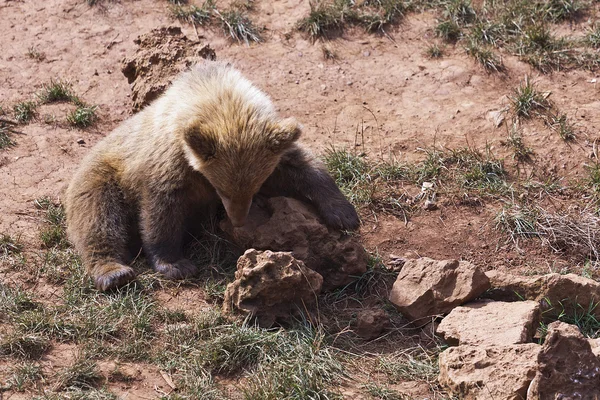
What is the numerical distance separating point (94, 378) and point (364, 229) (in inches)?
112

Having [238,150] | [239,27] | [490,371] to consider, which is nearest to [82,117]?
[239,27]

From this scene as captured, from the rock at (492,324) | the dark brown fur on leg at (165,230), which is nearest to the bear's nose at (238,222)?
the dark brown fur on leg at (165,230)

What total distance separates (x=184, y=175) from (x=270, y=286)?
4.50ft

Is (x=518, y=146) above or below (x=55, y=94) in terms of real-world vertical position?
below

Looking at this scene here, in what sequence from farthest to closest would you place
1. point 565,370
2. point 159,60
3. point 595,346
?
point 159,60 → point 595,346 → point 565,370

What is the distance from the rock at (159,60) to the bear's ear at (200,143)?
206 cm

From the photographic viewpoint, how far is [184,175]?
6660mm

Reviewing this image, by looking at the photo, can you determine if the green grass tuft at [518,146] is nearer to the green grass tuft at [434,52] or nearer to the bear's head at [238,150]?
the green grass tuft at [434,52]

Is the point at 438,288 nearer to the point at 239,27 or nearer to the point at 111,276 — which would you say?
the point at 111,276

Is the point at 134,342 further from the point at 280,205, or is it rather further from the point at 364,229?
the point at 364,229

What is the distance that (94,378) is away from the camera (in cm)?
539

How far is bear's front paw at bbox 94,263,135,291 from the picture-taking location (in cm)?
640

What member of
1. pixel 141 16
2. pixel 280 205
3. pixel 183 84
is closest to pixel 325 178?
pixel 280 205

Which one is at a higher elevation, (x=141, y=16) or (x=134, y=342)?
(x=141, y=16)
